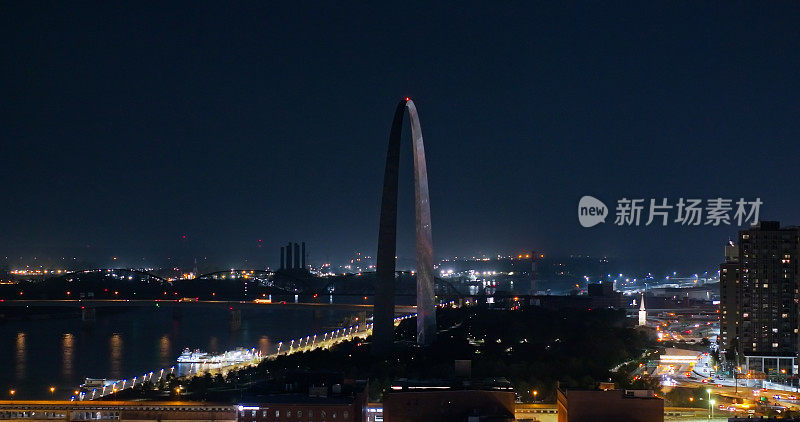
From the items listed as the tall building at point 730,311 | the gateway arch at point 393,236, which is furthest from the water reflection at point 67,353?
the tall building at point 730,311

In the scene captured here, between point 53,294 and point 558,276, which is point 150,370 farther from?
point 558,276

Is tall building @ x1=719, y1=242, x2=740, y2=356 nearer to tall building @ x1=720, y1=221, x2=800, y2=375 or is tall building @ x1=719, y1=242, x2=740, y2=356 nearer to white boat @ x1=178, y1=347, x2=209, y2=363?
tall building @ x1=720, y1=221, x2=800, y2=375

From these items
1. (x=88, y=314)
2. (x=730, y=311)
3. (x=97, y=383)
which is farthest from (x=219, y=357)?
(x=88, y=314)

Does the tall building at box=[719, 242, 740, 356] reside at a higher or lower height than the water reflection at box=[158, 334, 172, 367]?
higher

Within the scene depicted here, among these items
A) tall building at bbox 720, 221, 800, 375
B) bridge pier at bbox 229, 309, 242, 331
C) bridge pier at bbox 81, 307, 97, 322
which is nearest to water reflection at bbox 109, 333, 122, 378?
bridge pier at bbox 229, 309, 242, 331

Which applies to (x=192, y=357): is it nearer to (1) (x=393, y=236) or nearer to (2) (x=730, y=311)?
(1) (x=393, y=236)

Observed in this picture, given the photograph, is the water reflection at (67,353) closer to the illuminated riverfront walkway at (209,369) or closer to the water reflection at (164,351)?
the illuminated riverfront walkway at (209,369)
